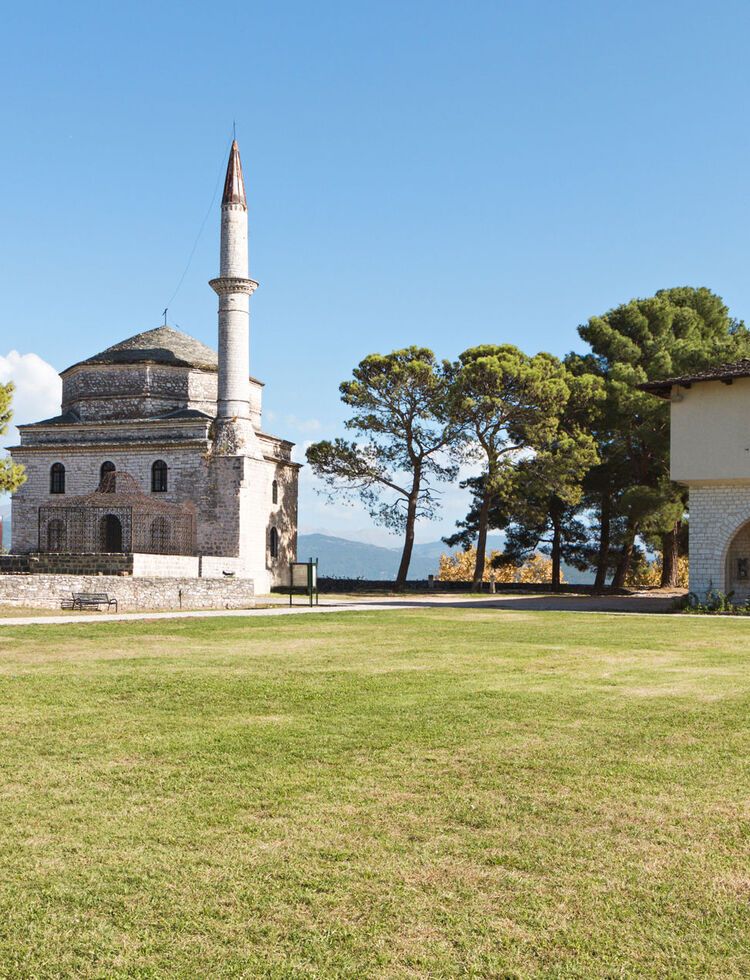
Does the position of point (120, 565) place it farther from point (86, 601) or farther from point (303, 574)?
point (86, 601)

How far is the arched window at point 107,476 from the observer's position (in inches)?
Result: 1600

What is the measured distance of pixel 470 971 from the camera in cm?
363

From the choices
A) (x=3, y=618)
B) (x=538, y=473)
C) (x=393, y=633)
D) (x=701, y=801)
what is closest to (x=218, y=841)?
(x=701, y=801)

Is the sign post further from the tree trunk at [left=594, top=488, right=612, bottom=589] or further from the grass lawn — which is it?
the tree trunk at [left=594, top=488, right=612, bottom=589]

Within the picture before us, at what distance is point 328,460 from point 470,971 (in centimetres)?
4116

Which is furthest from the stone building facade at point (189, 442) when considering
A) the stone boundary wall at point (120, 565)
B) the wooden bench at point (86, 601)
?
the wooden bench at point (86, 601)

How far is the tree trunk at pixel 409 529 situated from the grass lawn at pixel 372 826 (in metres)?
32.6

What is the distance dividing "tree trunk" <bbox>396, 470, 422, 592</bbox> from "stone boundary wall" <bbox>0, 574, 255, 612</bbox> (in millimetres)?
15323

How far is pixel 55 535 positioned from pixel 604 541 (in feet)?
80.9

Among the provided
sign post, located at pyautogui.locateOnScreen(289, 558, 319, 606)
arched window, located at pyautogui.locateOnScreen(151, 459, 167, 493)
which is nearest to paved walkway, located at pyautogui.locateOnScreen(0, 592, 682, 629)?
sign post, located at pyautogui.locateOnScreen(289, 558, 319, 606)

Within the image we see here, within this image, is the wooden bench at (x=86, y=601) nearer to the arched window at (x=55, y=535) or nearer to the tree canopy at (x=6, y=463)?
the tree canopy at (x=6, y=463)

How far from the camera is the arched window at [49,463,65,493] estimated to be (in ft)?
144

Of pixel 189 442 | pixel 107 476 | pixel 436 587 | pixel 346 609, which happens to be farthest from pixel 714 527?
pixel 107 476

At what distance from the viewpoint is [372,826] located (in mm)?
5320
